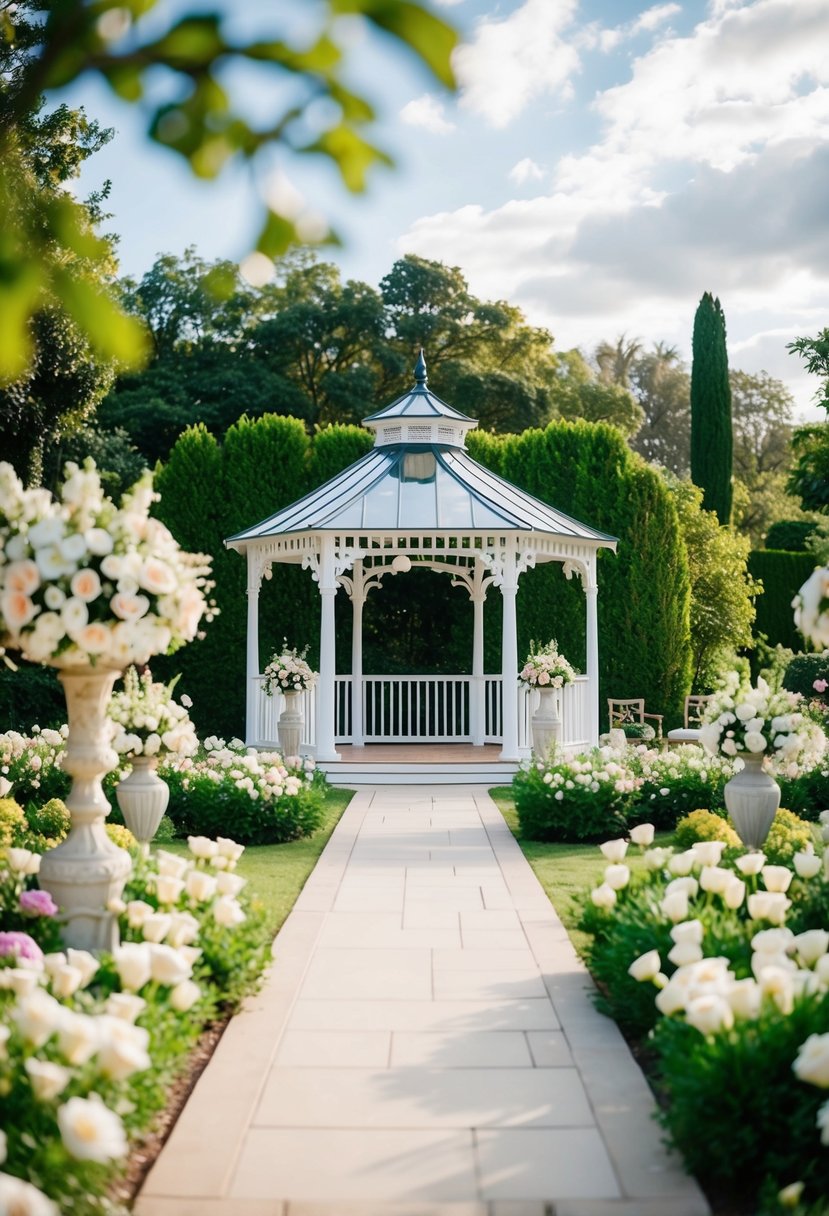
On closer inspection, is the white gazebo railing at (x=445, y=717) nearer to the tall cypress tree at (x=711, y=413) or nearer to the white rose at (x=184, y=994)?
the white rose at (x=184, y=994)

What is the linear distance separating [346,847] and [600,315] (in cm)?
3686

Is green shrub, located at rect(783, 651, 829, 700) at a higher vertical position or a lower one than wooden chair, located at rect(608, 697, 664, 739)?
higher

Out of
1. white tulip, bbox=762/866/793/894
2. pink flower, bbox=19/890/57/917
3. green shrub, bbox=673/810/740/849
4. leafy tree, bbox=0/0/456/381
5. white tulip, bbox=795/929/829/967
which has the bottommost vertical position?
green shrub, bbox=673/810/740/849

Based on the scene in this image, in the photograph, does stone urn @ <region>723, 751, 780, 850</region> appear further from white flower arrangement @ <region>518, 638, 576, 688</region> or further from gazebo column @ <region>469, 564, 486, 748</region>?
gazebo column @ <region>469, 564, 486, 748</region>

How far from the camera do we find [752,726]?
8.18m

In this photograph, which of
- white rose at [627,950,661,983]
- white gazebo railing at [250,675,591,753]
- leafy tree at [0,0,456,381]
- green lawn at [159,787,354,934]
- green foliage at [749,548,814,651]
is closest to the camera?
leafy tree at [0,0,456,381]

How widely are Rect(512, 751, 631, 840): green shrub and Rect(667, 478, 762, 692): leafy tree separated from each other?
10938 millimetres

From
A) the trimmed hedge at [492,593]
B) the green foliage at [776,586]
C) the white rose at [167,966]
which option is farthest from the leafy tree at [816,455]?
the white rose at [167,966]

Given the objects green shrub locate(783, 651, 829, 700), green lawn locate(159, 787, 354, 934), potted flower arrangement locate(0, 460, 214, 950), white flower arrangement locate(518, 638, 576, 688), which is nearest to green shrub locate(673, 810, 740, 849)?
green lawn locate(159, 787, 354, 934)

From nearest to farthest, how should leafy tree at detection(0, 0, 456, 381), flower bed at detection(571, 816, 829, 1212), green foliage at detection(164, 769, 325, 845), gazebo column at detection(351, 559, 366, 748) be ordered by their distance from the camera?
1. leafy tree at detection(0, 0, 456, 381)
2. flower bed at detection(571, 816, 829, 1212)
3. green foliage at detection(164, 769, 325, 845)
4. gazebo column at detection(351, 559, 366, 748)

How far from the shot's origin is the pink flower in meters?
4.66

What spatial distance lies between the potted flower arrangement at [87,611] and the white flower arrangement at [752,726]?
15.4ft

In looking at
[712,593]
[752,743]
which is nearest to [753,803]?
[752,743]

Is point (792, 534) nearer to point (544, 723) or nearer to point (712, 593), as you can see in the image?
point (712, 593)
